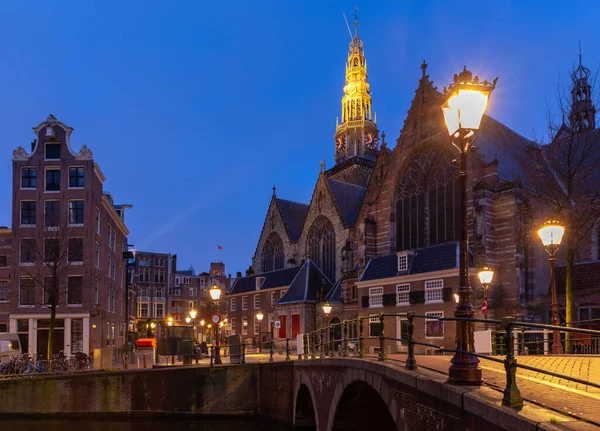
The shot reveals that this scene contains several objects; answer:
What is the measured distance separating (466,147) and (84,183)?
35.0 m

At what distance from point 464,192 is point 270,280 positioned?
47.1m

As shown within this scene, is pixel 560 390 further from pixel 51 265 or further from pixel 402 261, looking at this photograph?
pixel 51 265

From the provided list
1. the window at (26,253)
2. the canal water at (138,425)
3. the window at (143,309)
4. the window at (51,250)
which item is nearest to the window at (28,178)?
the window at (26,253)

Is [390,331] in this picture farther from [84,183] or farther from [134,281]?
[134,281]

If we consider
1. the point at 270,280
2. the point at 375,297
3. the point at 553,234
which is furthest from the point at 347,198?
the point at 553,234

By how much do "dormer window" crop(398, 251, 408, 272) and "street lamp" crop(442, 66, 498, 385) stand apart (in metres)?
27.9

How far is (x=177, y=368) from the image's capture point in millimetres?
26016

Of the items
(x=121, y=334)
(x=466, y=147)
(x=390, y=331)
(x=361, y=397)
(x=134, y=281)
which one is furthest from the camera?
(x=134, y=281)

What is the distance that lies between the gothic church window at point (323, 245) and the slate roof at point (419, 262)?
9.57m

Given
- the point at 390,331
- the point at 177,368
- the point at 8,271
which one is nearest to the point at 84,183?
the point at 8,271

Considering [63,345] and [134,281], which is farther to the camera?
[134,281]

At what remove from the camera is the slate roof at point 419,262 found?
3391cm

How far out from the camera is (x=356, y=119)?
6938 centimetres

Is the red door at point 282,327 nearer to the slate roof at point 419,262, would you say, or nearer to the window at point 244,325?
the window at point 244,325
